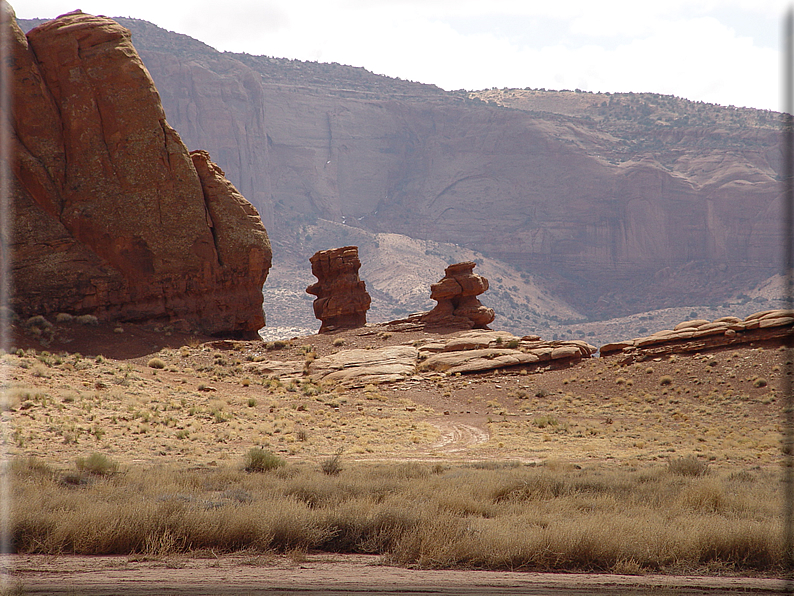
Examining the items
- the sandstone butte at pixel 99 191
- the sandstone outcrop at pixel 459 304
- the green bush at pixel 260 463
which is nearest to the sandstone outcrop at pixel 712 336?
the sandstone outcrop at pixel 459 304

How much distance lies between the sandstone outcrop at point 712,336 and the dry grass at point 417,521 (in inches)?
949

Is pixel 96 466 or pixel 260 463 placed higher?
pixel 96 466

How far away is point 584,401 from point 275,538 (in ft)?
81.2

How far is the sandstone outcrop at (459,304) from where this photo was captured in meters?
43.3

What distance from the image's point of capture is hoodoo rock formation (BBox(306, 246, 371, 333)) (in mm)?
44406

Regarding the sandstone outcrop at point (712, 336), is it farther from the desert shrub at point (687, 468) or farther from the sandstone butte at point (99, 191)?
the sandstone butte at point (99, 191)

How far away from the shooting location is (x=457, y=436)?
2467cm

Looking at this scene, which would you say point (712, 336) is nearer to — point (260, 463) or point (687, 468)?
point (687, 468)

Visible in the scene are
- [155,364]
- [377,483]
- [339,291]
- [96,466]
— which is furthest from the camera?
[339,291]

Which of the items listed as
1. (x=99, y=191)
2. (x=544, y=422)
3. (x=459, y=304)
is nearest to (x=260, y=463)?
(x=544, y=422)

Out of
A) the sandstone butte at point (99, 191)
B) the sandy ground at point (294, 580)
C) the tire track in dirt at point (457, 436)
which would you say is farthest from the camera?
the sandstone butte at point (99, 191)

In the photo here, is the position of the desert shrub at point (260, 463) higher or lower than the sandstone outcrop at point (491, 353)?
lower

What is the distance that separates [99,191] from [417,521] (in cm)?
3291

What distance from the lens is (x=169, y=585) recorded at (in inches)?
309
